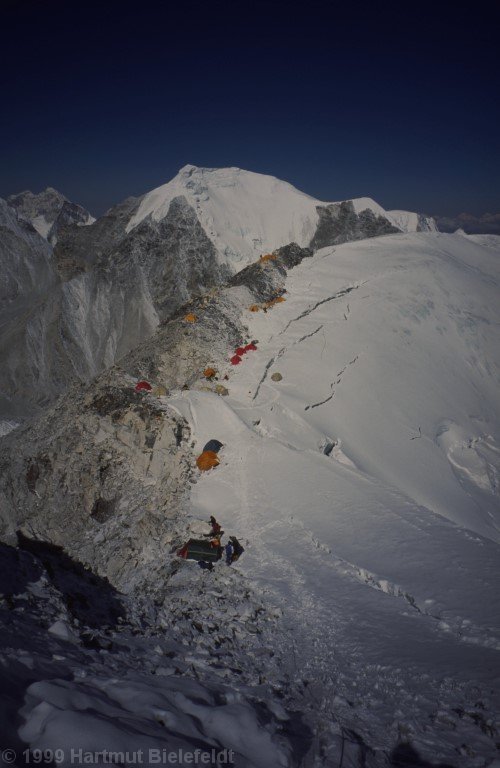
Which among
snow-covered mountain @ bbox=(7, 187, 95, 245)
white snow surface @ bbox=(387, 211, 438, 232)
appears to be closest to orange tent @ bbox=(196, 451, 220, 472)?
white snow surface @ bbox=(387, 211, 438, 232)

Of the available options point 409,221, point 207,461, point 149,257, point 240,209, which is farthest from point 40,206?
point 207,461

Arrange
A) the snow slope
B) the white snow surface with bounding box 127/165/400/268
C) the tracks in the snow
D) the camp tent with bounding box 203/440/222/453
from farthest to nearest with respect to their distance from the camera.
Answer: the white snow surface with bounding box 127/165/400/268 < the tracks in the snow < the camp tent with bounding box 203/440/222/453 < the snow slope

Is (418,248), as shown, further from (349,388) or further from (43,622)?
(43,622)

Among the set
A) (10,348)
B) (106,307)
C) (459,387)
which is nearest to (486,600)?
(459,387)

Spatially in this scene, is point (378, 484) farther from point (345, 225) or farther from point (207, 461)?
point (345, 225)

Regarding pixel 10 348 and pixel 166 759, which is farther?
pixel 10 348

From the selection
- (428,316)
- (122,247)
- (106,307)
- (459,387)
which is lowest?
(459,387)

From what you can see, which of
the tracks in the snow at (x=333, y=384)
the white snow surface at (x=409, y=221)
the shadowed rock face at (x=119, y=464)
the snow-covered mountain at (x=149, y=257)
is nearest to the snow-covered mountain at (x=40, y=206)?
the snow-covered mountain at (x=149, y=257)

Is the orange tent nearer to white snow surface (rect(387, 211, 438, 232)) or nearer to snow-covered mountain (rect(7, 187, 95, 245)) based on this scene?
white snow surface (rect(387, 211, 438, 232))
